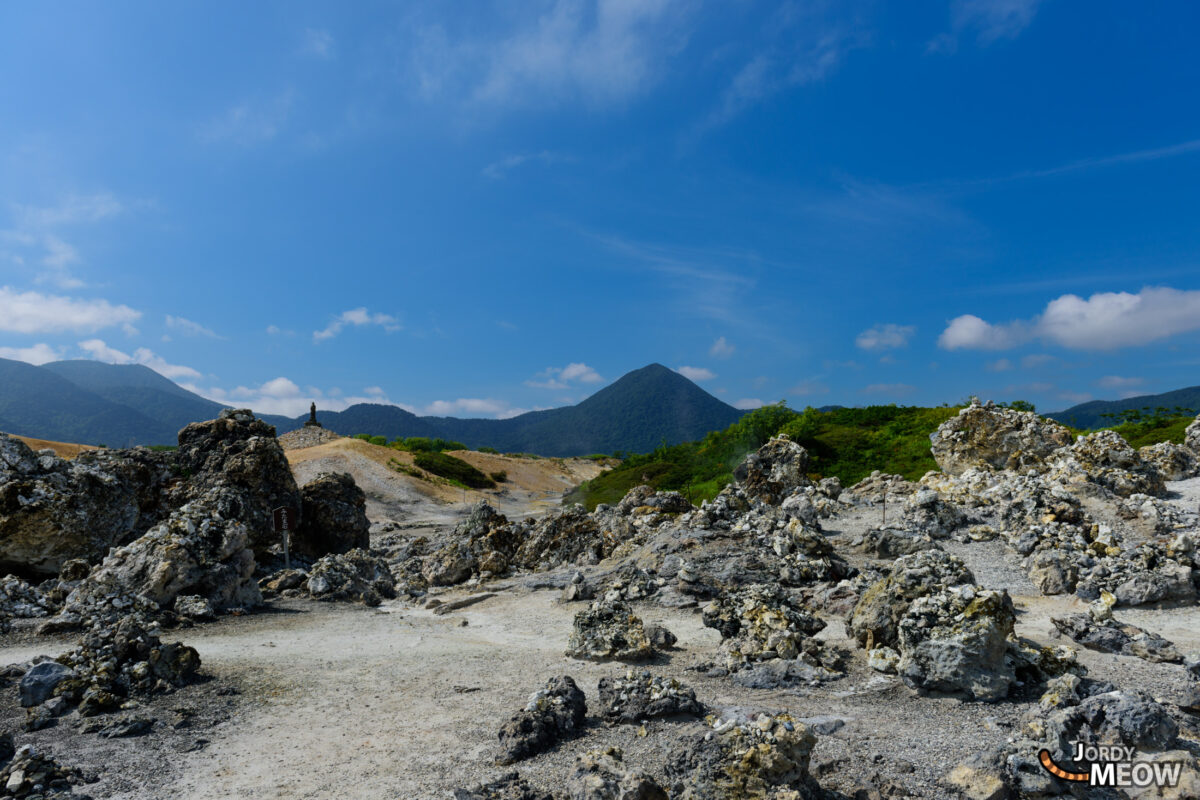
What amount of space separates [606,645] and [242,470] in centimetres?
1945

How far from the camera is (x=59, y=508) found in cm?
1881

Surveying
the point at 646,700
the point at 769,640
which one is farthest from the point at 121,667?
the point at 769,640

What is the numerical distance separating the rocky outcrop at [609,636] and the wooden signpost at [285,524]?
14745mm

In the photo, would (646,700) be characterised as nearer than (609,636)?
Yes

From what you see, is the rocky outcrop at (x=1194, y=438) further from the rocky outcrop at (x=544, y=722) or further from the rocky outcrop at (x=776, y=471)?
the rocky outcrop at (x=544, y=722)

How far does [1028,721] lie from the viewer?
23.9ft

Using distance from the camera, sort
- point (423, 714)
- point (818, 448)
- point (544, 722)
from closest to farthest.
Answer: point (544, 722)
point (423, 714)
point (818, 448)

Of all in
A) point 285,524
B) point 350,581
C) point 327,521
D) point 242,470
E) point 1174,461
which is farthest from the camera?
point 327,521

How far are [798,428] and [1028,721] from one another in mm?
38228

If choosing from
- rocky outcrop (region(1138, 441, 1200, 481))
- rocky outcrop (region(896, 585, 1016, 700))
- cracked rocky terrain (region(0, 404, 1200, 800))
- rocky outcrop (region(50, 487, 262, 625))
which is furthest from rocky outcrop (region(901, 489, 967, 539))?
rocky outcrop (region(50, 487, 262, 625))

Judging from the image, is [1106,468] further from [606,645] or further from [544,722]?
[544,722]

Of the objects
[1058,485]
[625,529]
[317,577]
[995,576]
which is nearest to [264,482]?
[317,577]

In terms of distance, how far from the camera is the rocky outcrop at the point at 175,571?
1457 centimetres

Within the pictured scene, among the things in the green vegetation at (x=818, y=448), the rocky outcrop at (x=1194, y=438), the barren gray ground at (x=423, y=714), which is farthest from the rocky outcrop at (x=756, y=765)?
the rocky outcrop at (x=1194, y=438)
